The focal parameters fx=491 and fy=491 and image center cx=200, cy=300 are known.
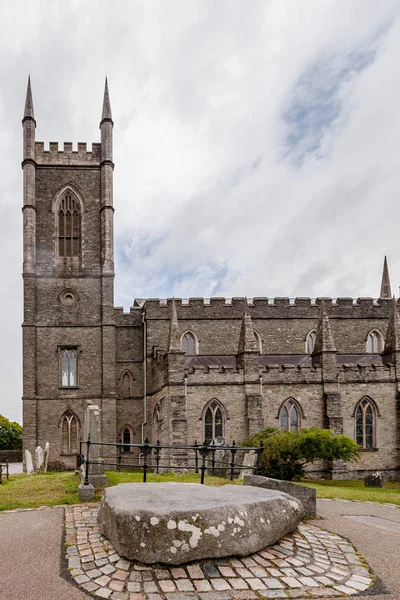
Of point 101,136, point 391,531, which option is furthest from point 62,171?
point 391,531

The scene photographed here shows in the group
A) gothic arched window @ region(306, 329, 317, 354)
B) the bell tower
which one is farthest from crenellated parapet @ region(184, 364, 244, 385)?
gothic arched window @ region(306, 329, 317, 354)

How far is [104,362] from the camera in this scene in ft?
102

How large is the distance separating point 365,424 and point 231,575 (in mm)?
22032

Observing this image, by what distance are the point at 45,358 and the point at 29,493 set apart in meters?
19.8

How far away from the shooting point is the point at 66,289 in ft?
104

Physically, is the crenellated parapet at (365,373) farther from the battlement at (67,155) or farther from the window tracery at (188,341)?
the battlement at (67,155)

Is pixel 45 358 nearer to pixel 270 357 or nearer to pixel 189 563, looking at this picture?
pixel 270 357

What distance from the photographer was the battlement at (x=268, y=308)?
3225cm

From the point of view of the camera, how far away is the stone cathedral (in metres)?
25.6

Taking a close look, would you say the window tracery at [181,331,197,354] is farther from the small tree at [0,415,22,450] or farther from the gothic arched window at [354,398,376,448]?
the small tree at [0,415,22,450]

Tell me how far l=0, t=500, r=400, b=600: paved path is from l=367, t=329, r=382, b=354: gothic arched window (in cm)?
2343

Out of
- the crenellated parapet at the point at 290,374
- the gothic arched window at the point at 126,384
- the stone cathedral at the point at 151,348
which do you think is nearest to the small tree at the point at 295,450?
the stone cathedral at the point at 151,348

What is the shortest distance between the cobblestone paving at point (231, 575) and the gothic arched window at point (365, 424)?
20115 mm

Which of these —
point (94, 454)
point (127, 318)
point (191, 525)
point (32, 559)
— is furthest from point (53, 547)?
point (127, 318)
